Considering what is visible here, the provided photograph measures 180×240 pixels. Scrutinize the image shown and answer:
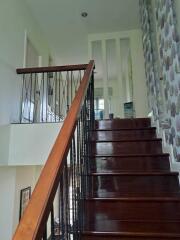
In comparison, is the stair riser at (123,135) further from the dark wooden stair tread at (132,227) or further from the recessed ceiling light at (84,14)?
the recessed ceiling light at (84,14)

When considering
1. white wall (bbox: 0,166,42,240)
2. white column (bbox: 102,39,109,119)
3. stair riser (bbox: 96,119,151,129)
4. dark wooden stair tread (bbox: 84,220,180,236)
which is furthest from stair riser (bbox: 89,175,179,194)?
white column (bbox: 102,39,109,119)

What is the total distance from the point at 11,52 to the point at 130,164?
2649 mm

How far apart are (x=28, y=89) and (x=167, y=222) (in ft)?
11.4

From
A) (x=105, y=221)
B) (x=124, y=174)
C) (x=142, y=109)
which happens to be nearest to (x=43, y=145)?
(x=124, y=174)

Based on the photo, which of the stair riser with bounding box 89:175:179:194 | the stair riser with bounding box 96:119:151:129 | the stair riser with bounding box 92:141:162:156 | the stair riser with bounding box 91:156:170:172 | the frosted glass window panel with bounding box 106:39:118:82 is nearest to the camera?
the stair riser with bounding box 89:175:179:194

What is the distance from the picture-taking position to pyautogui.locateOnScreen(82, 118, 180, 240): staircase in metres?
1.68

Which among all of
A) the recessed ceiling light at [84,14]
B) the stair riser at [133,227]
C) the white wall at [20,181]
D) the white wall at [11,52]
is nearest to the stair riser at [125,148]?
the stair riser at [133,227]

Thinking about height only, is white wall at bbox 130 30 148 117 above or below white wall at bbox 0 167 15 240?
above

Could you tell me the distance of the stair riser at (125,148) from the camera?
263 centimetres

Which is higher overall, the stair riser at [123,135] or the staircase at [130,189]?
the stair riser at [123,135]

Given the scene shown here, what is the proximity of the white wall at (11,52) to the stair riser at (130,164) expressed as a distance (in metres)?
1.59

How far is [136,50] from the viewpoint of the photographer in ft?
18.3

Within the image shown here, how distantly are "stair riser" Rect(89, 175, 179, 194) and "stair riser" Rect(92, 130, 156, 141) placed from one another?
75 cm

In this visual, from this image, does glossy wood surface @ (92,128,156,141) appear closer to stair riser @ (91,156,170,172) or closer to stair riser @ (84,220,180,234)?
stair riser @ (91,156,170,172)
